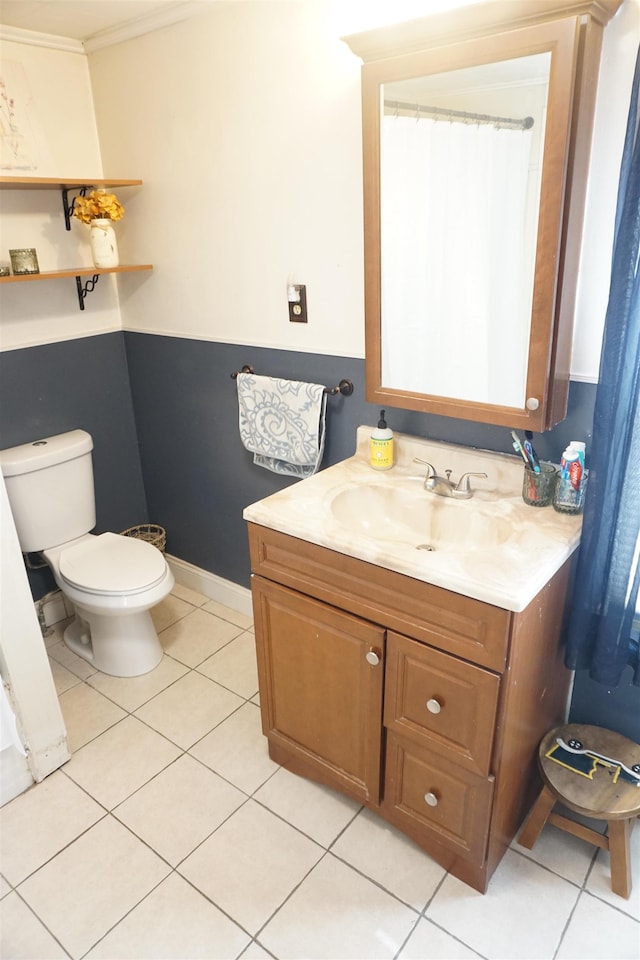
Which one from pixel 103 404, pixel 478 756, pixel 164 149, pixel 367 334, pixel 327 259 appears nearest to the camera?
pixel 478 756

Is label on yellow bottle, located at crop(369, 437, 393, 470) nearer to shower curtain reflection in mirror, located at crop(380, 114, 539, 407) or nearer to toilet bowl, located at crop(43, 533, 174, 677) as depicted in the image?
shower curtain reflection in mirror, located at crop(380, 114, 539, 407)

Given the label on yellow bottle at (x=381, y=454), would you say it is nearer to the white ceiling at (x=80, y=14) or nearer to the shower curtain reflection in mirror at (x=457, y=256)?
the shower curtain reflection in mirror at (x=457, y=256)

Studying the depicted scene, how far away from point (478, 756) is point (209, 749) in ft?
3.17

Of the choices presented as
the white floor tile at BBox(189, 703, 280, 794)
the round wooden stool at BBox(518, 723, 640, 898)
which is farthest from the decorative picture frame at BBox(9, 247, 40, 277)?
the round wooden stool at BBox(518, 723, 640, 898)

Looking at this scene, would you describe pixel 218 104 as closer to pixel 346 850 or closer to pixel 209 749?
pixel 209 749

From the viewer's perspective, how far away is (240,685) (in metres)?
2.31

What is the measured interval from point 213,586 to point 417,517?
51.8 inches

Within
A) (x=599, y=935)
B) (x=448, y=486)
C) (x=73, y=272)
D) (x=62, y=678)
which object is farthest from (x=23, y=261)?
(x=599, y=935)

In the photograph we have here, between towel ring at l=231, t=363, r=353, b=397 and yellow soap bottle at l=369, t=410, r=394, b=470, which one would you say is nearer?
yellow soap bottle at l=369, t=410, r=394, b=470

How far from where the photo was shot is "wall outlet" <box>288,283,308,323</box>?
2006 mm

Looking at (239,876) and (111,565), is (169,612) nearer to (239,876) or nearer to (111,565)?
(111,565)

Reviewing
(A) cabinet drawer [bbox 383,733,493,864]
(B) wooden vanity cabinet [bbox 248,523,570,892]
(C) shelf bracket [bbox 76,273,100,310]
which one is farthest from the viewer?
(C) shelf bracket [bbox 76,273,100,310]

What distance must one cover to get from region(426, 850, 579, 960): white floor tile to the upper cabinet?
1.13 metres

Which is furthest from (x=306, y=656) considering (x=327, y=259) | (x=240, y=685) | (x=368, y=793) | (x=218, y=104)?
(x=218, y=104)
